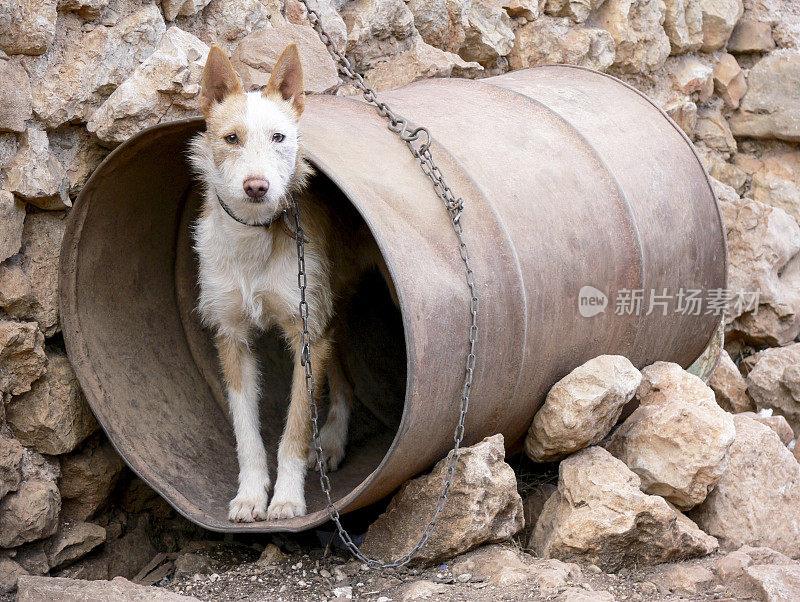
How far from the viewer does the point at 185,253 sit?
493 cm

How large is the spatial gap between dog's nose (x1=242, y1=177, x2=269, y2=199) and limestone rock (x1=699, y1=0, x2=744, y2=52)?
17.1 ft

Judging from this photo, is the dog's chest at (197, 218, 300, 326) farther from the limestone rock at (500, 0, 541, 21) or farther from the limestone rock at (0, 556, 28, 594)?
the limestone rock at (500, 0, 541, 21)

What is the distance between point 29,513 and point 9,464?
241 millimetres

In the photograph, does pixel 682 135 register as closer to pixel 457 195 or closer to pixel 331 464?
pixel 457 195

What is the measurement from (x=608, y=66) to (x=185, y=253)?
3.65 meters

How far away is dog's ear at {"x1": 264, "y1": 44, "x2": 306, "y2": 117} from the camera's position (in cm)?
367

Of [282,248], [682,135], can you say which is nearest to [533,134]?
[682,135]

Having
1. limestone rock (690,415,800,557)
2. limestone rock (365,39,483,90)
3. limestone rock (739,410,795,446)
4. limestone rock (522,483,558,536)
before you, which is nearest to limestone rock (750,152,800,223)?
limestone rock (739,410,795,446)

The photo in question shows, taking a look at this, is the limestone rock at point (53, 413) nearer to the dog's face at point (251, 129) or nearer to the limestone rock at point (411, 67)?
the dog's face at point (251, 129)

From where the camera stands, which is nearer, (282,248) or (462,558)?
(462,558)

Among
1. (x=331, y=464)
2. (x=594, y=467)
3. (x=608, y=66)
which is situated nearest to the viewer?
(x=594, y=467)

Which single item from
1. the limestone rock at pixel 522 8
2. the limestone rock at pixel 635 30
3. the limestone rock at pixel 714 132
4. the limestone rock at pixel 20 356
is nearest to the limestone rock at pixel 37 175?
the limestone rock at pixel 20 356

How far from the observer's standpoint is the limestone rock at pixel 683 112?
270 inches

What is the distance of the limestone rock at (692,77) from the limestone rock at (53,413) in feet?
17.3
